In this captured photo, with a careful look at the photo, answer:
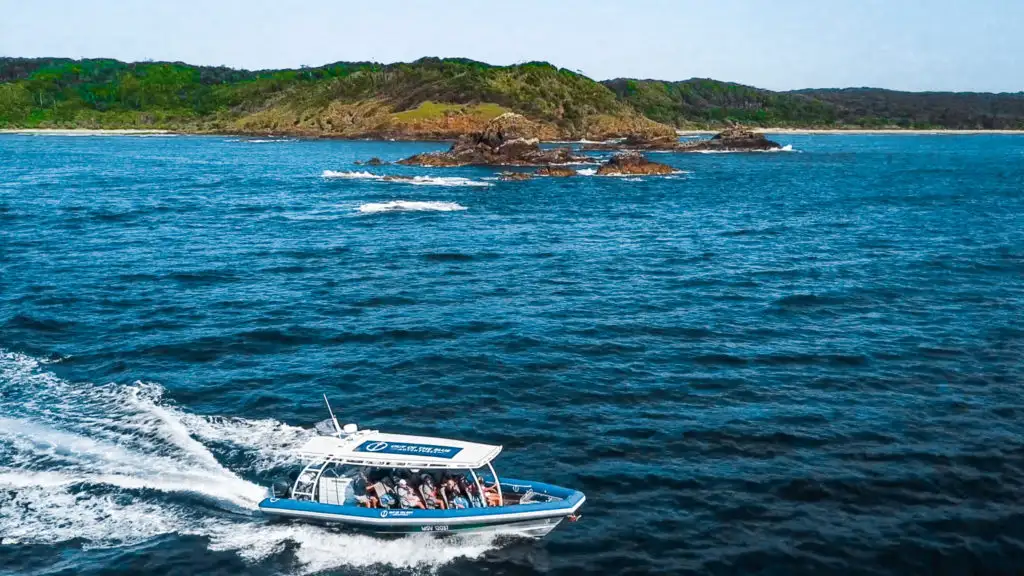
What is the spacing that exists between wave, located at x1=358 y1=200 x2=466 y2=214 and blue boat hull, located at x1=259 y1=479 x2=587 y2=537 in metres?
61.0

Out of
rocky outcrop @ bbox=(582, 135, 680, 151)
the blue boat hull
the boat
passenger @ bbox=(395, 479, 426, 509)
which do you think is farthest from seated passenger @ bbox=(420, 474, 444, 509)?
rocky outcrop @ bbox=(582, 135, 680, 151)

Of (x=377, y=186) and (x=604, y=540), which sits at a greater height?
(x=377, y=186)

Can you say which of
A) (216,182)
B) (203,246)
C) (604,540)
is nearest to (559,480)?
(604,540)

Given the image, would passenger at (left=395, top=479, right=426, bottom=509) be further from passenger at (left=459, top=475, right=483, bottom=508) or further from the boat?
passenger at (left=459, top=475, right=483, bottom=508)

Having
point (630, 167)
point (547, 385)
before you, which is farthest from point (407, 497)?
point (630, 167)

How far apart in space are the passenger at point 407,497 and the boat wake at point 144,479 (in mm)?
891

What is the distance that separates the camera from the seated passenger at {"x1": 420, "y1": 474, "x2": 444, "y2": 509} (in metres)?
22.3

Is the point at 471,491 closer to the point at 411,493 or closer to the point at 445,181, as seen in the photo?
the point at 411,493

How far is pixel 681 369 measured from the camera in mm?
34312

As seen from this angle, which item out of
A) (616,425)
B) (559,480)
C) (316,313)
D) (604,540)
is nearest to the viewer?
(604,540)

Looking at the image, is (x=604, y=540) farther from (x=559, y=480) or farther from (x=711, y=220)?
(x=711, y=220)

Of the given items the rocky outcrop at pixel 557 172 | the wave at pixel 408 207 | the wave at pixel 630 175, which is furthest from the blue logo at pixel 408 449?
the rocky outcrop at pixel 557 172

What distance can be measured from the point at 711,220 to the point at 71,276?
174 feet

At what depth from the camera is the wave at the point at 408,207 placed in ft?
270
